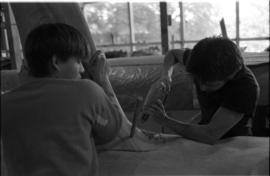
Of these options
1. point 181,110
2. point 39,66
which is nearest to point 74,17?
point 39,66

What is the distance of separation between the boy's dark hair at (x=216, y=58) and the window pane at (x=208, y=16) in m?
0.02

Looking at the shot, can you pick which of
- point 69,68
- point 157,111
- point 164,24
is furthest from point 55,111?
point 164,24

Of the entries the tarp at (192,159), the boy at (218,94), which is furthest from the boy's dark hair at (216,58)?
the tarp at (192,159)

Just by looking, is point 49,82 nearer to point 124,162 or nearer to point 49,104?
point 49,104

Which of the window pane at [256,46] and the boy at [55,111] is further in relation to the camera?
the window pane at [256,46]

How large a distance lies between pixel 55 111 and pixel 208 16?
25 centimetres

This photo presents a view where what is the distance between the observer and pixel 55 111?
1.42ft

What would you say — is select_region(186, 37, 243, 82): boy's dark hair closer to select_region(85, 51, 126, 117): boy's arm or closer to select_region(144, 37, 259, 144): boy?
select_region(144, 37, 259, 144): boy

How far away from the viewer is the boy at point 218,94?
1.52 ft

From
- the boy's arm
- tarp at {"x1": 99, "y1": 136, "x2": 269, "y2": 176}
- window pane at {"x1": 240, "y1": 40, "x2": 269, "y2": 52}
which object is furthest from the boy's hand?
→ window pane at {"x1": 240, "y1": 40, "x2": 269, "y2": 52}

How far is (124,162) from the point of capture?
0.52 m

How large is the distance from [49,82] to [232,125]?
0.31m

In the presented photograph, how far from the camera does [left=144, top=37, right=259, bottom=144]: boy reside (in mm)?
464

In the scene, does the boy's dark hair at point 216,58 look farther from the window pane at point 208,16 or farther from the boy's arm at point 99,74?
the boy's arm at point 99,74
